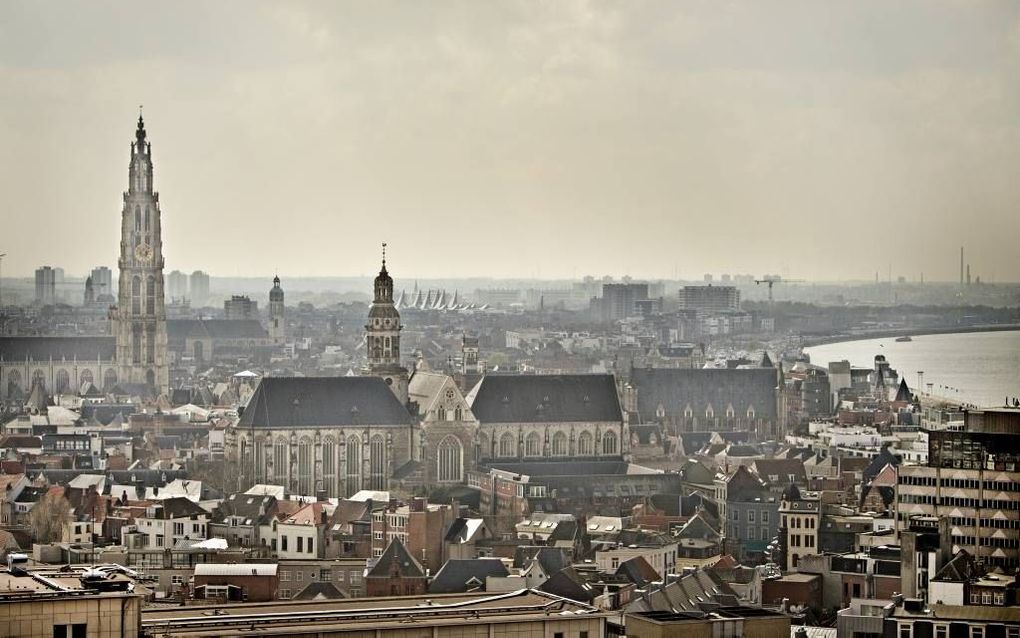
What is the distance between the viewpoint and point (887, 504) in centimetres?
4350

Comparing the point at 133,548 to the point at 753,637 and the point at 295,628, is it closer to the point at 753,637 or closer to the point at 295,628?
the point at 753,637

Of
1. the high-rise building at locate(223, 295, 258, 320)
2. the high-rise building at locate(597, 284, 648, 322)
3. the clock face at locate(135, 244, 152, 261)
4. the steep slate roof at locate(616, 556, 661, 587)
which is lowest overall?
the steep slate roof at locate(616, 556, 661, 587)

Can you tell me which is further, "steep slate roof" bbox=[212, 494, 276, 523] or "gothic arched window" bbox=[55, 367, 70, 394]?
"gothic arched window" bbox=[55, 367, 70, 394]

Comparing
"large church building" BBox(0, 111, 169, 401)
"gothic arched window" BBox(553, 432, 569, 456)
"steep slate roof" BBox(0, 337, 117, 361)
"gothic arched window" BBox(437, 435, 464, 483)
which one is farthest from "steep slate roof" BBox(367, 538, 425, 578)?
"steep slate roof" BBox(0, 337, 117, 361)

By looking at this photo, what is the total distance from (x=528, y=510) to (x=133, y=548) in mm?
11655

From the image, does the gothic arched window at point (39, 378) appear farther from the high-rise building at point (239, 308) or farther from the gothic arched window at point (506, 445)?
the high-rise building at point (239, 308)

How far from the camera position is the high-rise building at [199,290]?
507 feet

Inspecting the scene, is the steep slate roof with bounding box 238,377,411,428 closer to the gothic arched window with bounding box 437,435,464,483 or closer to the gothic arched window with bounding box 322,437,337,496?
the gothic arched window with bounding box 322,437,337,496

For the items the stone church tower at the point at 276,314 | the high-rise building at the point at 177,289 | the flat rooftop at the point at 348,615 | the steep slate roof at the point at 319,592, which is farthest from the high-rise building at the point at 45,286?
the flat rooftop at the point at 348,615

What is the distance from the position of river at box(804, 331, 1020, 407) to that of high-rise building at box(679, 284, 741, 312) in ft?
50.3

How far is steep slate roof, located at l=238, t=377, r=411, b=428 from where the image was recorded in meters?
55.4

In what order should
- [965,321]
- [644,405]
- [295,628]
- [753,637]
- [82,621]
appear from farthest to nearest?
1. [965,321]
2. [644,405]
3. [753,637]
4. [295,628]
5. [82,621]

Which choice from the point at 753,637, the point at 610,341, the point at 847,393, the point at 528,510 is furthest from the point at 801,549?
the point at 610,341

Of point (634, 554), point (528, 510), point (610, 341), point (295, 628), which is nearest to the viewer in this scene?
point (295, 628)
